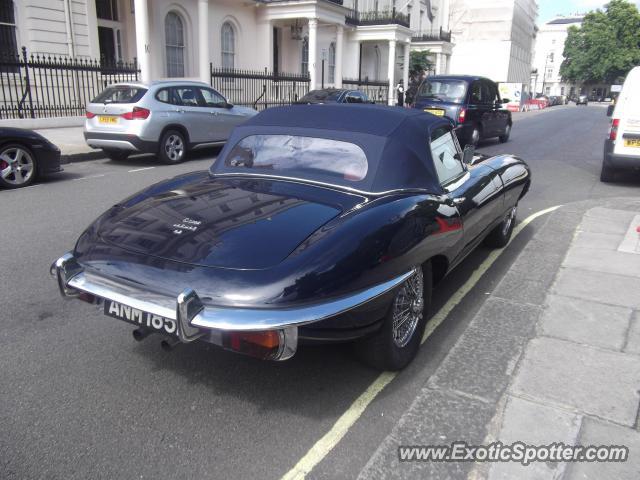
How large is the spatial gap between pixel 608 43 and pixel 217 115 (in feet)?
299

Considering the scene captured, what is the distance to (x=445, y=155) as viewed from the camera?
4.12 meters

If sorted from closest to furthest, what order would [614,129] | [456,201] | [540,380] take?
[540,380] < [456,201] < [614,129]

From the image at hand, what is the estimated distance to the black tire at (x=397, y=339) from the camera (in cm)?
300

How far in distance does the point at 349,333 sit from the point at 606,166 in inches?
352

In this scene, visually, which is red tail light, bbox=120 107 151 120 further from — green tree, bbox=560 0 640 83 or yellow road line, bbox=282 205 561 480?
green tree, bbox=560 0 640 83

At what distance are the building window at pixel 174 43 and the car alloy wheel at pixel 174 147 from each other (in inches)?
423

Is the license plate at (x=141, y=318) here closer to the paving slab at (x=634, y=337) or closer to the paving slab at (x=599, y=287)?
the paving slab at (x=634, y=337)

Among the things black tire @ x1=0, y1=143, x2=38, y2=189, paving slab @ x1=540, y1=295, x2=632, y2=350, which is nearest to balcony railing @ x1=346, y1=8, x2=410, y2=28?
black tire @ x1=0, y1=143, x2=38, y2=189

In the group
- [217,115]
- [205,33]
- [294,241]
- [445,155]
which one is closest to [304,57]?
[205,33]

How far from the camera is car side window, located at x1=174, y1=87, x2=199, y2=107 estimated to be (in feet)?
36.6

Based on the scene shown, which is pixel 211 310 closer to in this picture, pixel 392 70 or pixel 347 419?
pixel 347 419

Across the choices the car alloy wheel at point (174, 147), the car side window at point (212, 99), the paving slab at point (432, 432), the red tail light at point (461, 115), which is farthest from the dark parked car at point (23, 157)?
the red tail light at point (461, 115)

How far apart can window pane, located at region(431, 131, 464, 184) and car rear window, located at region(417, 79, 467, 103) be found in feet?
30.6

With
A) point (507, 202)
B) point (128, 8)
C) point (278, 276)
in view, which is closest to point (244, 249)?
point (278, 276)
